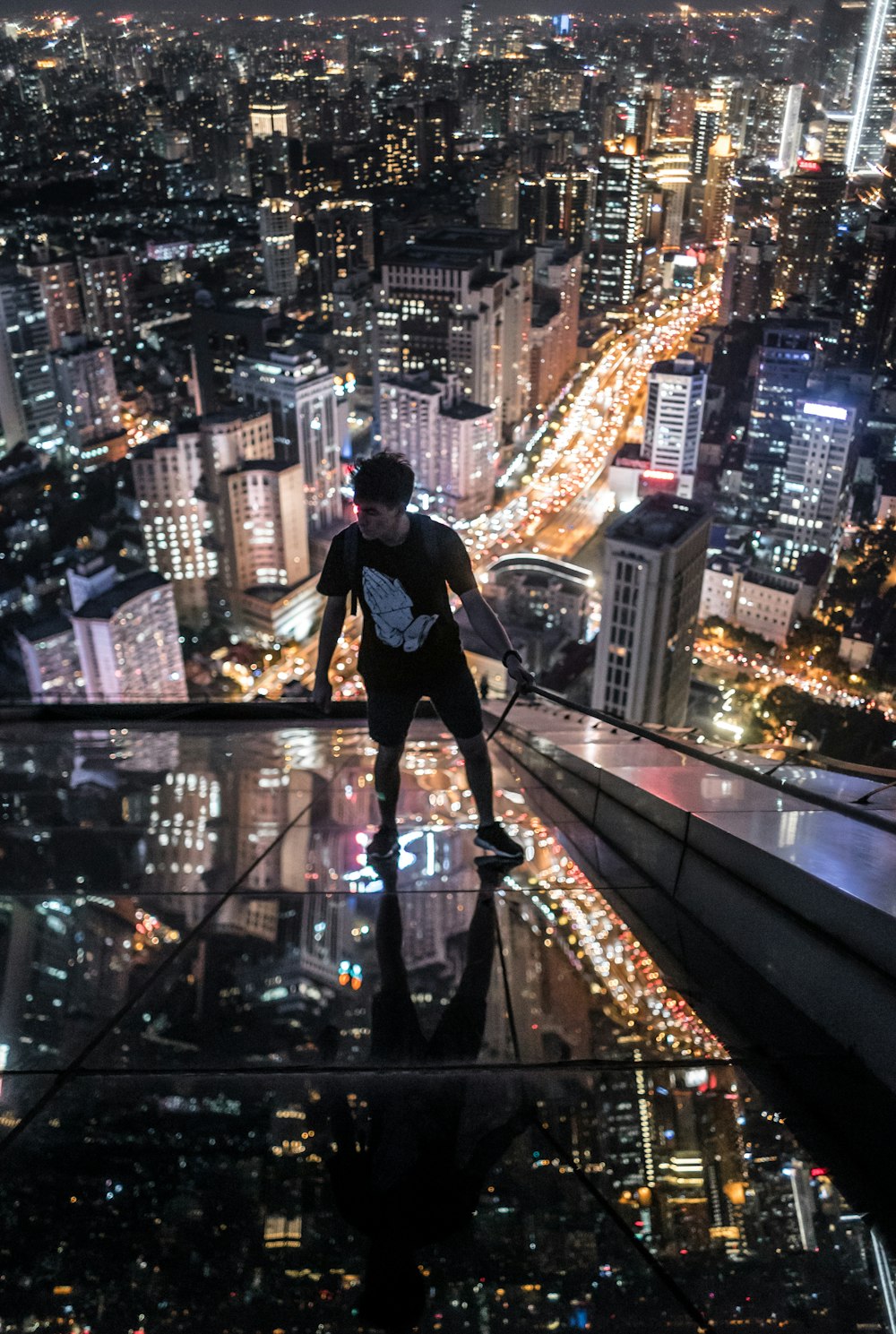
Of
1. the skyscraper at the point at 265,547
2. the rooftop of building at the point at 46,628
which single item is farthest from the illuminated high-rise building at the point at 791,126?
the rooftop of building at the point at 46,628

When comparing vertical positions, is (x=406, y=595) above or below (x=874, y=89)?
below

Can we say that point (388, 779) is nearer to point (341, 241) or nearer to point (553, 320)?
point (553, 320)

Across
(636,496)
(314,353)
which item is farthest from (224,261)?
(636,496)

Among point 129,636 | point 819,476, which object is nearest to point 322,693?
point 129,636

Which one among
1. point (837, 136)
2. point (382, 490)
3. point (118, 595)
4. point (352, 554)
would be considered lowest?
point (118, 595)

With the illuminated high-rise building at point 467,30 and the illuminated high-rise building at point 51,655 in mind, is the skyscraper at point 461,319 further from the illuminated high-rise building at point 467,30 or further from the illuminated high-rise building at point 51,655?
the illuminated high-rise building at point 467,30

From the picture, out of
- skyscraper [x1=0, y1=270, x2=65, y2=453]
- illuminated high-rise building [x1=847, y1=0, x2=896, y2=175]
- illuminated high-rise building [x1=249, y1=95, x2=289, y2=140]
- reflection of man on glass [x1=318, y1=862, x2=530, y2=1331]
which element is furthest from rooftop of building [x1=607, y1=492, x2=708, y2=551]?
illuminated high-rise building [x1=249, y1=95, x2=289, y2=140]
